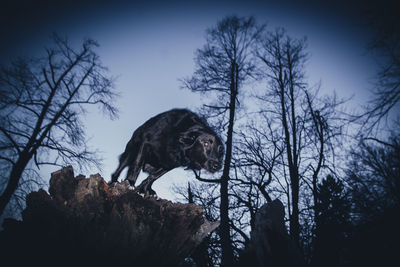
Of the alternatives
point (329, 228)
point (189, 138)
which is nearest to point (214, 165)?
point (189, 138)

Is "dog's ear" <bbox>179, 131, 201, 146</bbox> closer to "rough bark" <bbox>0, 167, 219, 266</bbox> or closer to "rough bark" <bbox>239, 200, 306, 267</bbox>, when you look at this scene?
"rough bark" <bbox>239, 200, 306, 267</bbox>

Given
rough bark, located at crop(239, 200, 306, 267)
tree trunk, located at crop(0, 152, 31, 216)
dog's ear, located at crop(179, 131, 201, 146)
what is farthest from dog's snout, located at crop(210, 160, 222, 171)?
tree trunk, located at crop(0, 152, 31, 216)

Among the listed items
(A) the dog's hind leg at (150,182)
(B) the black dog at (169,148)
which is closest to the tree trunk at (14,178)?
(B) the black dog at (169,148)

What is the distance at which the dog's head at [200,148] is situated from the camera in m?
2.33

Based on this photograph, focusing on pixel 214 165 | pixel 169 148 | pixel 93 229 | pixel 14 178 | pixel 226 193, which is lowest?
pixel 93 229

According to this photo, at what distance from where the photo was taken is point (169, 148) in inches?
98.3

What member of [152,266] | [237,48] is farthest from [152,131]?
[237,48]

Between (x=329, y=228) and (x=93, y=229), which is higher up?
(x=329, y=228)

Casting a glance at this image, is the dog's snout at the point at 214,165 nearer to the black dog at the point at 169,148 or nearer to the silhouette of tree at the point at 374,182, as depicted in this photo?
the black dog at the point at 169,148

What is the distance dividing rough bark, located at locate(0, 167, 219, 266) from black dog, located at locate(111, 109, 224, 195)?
4.02 ft

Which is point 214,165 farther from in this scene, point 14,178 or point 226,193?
point 14,178

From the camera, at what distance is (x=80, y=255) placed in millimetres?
706

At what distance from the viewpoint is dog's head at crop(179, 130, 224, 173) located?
2.33m

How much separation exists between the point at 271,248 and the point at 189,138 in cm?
146
